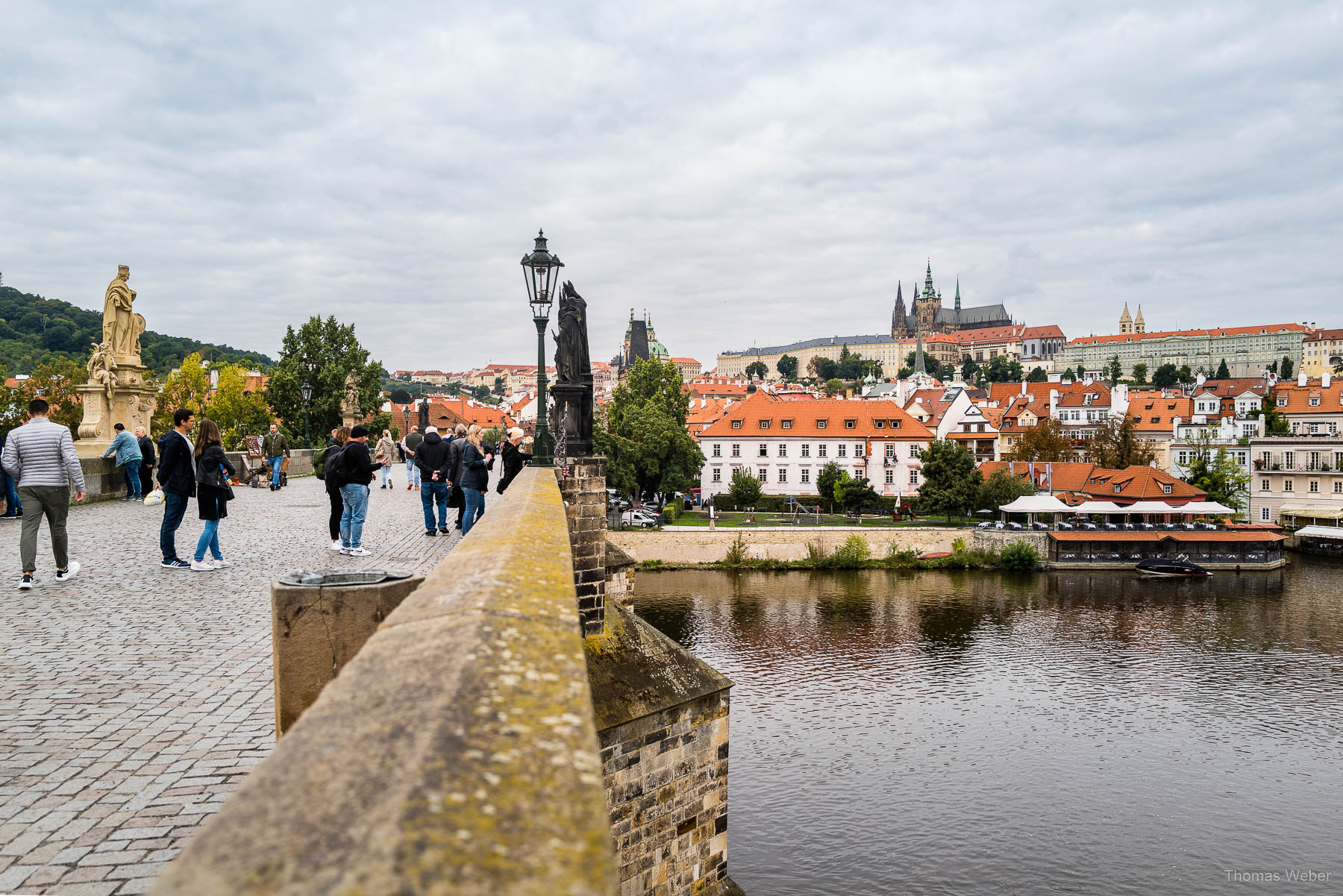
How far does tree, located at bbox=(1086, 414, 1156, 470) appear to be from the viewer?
6034cm

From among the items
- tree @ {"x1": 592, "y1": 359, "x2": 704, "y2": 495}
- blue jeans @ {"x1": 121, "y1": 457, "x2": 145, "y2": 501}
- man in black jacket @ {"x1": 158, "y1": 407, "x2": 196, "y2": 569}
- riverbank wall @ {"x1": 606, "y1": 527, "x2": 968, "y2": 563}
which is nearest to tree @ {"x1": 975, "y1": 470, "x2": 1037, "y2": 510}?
riverbank wall @ {"x1": 606, "y1": 527, "x2": 968, "y2": 563}

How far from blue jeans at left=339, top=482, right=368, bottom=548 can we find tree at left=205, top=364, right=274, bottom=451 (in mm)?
43312

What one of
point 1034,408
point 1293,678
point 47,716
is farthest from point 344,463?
point 1034,408

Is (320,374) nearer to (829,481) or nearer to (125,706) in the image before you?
(829,481)

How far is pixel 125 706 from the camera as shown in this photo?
17.1 ft

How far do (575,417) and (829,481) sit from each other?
46.0 meters

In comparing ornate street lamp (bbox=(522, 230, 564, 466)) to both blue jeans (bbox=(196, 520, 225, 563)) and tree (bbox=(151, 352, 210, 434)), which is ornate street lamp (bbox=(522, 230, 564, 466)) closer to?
blue jeans (bbox=(196, 520, 225, 563))

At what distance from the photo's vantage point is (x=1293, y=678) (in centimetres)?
2703

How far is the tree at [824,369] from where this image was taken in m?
172

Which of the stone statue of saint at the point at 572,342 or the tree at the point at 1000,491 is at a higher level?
the stone statue of saint at the point at 572,342

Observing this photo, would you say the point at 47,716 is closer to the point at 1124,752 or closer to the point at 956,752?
the point at 956,752

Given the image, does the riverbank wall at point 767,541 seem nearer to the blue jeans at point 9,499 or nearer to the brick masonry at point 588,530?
the blue jeans at point 9,499

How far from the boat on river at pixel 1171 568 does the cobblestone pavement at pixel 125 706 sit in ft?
142

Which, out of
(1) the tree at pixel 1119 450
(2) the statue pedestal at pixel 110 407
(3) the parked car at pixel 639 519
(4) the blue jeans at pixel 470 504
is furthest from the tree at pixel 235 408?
(1) the tree at pixel 1119 450
